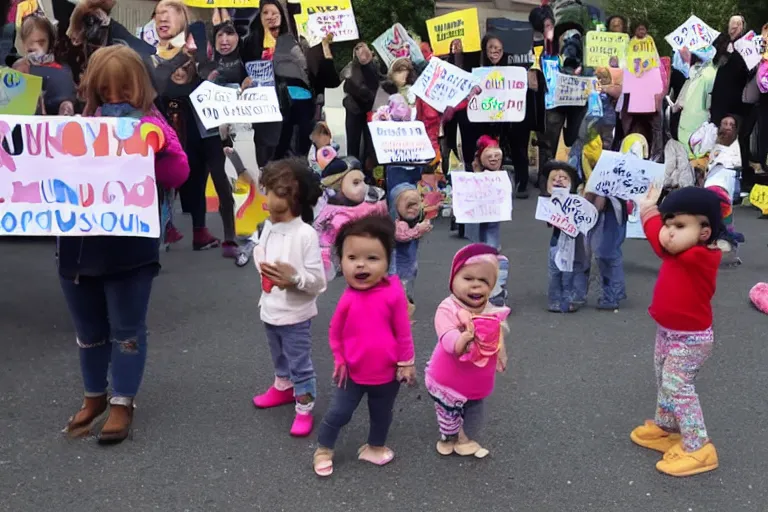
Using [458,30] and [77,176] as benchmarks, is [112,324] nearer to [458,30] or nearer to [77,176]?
[77,176]

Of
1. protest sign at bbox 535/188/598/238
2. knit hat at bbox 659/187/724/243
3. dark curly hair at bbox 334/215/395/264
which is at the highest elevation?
knit hat at bbox 659/187/724/243

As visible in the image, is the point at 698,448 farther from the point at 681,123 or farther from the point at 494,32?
the point at 681,123

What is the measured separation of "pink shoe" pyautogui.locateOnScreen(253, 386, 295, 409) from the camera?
13.5 feet

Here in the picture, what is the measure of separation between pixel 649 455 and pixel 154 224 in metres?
2.37

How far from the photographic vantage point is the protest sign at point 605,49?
9.94m

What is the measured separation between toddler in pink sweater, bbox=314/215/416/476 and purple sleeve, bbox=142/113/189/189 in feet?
2.70

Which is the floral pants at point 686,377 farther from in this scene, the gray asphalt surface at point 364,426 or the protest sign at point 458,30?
the protest sign at point 458,30

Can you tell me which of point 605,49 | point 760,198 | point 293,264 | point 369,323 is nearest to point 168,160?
point 293,264

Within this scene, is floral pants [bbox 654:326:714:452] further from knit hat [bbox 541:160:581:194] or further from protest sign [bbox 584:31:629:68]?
protest sign [bbox 584:31:629:68]

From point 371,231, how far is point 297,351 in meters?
0.83

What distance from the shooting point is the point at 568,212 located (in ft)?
18.5

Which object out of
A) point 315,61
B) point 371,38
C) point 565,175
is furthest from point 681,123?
point 371,38

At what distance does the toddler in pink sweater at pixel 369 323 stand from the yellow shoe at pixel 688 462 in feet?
3.80

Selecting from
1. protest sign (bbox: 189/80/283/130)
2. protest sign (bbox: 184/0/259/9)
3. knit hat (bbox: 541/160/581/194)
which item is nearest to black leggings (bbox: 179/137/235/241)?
protest sign (bbox: 189/80/283/130)
